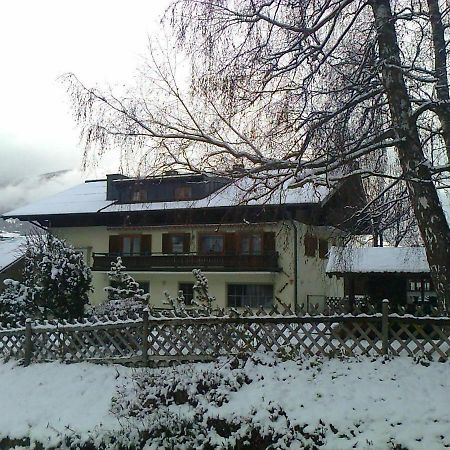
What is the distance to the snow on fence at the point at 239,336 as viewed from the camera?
912cm

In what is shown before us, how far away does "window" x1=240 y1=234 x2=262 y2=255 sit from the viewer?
27391 mm

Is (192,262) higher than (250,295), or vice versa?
(192,262)

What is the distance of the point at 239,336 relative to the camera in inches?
384

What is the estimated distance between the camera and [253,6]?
9266 mm

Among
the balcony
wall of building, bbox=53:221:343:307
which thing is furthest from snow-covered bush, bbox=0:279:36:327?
the balcony

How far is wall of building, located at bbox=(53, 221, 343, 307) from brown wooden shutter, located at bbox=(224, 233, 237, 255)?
0.46 metres

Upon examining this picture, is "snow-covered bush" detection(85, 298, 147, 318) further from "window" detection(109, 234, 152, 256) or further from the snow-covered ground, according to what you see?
"window" detection(109, 234, 152, 256)

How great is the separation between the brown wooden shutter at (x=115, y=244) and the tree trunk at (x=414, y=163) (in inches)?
885

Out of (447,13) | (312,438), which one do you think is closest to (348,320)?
(312,438)

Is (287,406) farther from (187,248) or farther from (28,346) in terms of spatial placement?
(187,248)

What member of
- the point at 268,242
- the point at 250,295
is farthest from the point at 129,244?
the point at 268,242

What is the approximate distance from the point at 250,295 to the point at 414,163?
61.0 feet

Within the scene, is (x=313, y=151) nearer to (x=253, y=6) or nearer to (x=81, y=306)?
(x=253, y=6)

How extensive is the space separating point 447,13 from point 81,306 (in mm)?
10251
